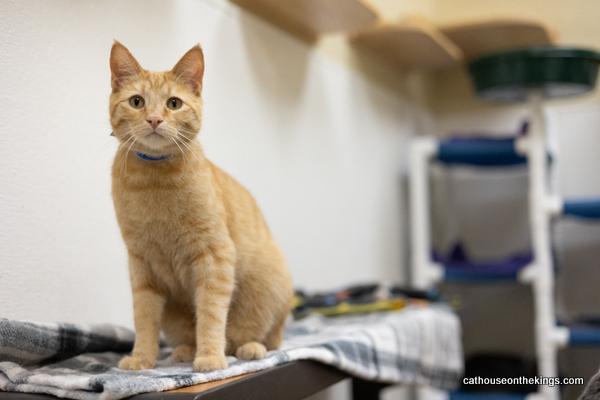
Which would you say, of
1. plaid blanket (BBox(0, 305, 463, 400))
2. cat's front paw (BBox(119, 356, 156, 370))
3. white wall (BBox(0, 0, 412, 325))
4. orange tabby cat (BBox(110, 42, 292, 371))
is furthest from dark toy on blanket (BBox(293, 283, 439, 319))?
cat's front paw (BBox(119, 356, 156, 370))

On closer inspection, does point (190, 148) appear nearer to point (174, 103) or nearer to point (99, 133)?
point (174, 103)

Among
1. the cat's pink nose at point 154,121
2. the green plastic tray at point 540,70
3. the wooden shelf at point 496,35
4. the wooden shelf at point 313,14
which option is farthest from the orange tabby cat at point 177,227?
the wooden shelf at point 496,35

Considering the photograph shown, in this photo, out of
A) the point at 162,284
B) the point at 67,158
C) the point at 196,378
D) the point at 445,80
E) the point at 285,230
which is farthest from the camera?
the point at 445,80

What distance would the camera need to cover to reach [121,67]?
93cm

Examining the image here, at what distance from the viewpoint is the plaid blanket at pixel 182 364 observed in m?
0.86

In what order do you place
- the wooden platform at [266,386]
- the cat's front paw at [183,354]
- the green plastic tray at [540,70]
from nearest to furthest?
the wooden platform at [266,386] < the cat's front paw at [183,354] < the green plastic tray at [540,70]

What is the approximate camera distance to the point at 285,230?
185 cm

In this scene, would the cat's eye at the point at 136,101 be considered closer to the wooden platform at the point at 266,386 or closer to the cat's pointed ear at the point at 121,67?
the cat's pointed ear at the point at 121,67

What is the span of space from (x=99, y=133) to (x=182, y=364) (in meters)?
0.38

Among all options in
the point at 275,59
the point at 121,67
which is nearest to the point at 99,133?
the point at 121,67

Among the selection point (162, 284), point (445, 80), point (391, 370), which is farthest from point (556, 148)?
point (162, 284)

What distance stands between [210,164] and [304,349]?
13.1 inches

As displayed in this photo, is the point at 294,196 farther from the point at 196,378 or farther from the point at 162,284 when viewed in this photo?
the point at 196,378

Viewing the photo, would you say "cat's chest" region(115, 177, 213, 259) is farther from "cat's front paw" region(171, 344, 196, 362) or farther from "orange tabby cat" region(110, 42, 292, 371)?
"cat's front paw" region(171, 344, 196, 362)
